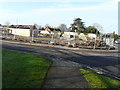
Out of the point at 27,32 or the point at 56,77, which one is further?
the point at 27,32

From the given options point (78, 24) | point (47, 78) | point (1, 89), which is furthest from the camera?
point (78, 24)

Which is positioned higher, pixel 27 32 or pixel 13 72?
pixel 27 32

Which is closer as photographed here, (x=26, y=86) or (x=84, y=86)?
(x=26, y=86)

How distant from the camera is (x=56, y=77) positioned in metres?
6.43

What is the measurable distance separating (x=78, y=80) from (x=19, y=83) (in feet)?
8.19

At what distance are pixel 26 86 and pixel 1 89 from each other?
0.80 meters

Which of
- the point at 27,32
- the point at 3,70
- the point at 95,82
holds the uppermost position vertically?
the point at 27,32

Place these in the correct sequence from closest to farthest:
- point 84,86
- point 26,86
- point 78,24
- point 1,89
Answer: point 1,89 → point 26,86 → point 84,86 → point 78,24

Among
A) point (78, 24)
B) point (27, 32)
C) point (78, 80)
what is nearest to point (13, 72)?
point (78, 80)

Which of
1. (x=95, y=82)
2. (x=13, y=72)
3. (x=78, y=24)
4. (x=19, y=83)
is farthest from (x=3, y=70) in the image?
(x=78, y=24)

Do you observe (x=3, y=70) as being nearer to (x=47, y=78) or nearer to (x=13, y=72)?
(x=13, y=72)

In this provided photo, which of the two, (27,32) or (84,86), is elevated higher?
(27,32)

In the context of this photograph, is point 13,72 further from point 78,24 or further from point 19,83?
point 78,24

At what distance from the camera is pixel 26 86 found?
5.02m
